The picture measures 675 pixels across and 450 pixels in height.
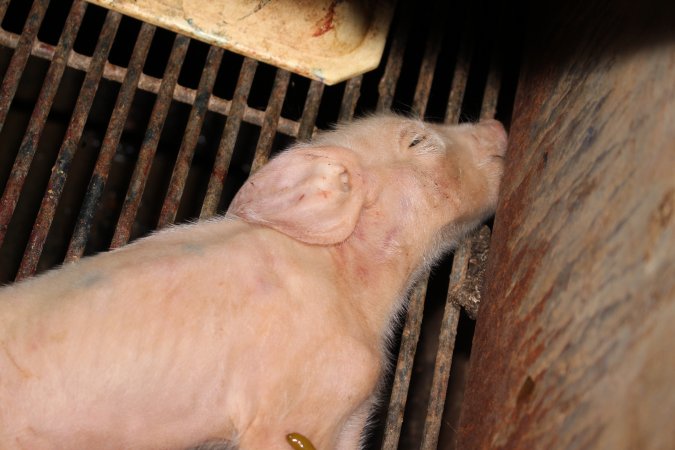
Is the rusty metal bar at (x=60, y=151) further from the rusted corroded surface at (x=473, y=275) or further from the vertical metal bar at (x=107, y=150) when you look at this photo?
the rusted corroded surface at (x=473, y=275)

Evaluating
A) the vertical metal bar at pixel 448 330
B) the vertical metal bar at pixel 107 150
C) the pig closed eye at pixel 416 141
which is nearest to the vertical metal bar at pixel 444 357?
the vertical metal bar at pixel 448 330

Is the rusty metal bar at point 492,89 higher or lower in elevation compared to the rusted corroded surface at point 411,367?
higher

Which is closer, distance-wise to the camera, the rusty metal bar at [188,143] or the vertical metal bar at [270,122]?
the rusty metal bar at [188,143]

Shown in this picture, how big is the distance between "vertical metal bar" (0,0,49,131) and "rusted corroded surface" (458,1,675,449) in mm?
1481

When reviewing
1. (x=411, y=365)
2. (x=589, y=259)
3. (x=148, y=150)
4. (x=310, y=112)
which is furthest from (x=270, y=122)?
(x=589, y=259)

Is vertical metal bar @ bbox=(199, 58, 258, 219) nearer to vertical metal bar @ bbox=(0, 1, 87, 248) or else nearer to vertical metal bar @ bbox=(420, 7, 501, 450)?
vertical metal bar @ bbox=(0, 1, 87, 248)

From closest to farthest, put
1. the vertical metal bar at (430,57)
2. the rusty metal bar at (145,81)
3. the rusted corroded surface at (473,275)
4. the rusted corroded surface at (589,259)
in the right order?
the rusted corroded surface at (589,259) → the rusted corroded surface at (473,275) → the rusty metal bar at (145,81) → the vertical metal bar at (430,57)

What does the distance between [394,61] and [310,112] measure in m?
0.41

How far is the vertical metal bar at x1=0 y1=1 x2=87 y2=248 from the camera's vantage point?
2.35 metres

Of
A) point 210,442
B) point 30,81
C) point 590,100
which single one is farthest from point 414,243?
point 30,81

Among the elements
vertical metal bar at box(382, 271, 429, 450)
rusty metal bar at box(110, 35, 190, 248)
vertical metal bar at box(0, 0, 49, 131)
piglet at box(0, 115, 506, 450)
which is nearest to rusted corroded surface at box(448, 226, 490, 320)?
vertical metal bar at box(382, 271, 429, 450)

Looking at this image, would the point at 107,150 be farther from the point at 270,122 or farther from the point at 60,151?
the point at 270,122

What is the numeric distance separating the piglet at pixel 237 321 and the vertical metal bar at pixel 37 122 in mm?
571

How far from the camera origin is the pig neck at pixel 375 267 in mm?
2100
